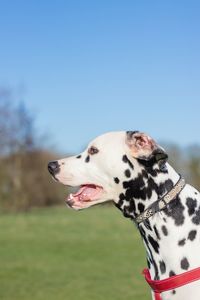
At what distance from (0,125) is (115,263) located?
2826cm

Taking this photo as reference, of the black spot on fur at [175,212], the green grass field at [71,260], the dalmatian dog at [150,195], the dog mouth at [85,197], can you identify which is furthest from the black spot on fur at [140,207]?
the green grass field at [71,260]

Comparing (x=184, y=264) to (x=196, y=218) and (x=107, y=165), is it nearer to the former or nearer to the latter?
(x=196, y=218)

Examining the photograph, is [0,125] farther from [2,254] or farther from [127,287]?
[127,287]

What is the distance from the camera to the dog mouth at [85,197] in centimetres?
449

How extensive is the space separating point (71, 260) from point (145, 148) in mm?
13015

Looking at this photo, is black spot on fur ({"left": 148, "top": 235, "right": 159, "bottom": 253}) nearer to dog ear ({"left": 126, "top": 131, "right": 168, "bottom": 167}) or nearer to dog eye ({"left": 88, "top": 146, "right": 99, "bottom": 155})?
dog ear ({"left": 126, "top": 131, "right": 168, "bottom": 167})

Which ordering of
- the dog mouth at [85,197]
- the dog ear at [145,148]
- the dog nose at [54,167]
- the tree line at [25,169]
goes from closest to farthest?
the dog ear at [145,148], the dog mouth at [85,197], the dog nose at [54,167], the tree line at [25,169]

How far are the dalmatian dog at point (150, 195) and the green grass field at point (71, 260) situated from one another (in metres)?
6.54

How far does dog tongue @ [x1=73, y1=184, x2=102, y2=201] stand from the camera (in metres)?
4.49

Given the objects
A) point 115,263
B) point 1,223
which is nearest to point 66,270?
point 115,263

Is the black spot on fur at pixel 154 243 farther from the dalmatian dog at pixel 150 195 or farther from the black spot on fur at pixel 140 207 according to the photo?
the black spot on fur at pixel 140 207

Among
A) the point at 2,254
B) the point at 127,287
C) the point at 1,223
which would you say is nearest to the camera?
the point at 127,287

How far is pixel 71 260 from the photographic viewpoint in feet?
55.6

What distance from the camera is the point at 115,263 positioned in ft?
53.5
